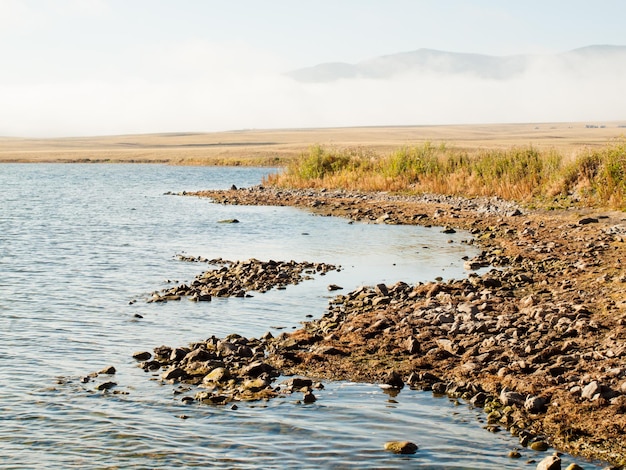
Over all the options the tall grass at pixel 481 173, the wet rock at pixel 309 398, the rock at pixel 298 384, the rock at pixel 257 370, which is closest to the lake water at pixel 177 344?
the wet rock at pixel 309 398

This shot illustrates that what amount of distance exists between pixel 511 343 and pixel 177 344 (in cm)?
598

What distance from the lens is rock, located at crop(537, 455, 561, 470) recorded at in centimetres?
838

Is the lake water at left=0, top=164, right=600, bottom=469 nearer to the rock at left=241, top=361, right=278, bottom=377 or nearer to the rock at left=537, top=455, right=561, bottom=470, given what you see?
the rock at left=537, top=455, right=561, bottom=470

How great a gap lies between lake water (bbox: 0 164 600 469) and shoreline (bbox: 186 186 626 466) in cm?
52

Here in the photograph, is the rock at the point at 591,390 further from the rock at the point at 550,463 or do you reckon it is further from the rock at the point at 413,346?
the rock at the point at 413,346

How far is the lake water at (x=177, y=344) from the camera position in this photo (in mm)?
9422

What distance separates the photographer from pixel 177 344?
1457 cm

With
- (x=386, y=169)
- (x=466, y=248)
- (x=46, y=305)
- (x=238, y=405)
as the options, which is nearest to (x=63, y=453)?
(x=238, y=405)

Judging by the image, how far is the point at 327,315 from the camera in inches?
651

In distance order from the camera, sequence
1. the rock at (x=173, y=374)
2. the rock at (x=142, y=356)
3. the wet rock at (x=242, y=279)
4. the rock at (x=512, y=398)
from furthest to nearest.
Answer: the wet rock at (x=242, y=279) → the rock at (x=142, y=356) → the rock at (x=173, y=374) → the rock at (x=512, y=398)

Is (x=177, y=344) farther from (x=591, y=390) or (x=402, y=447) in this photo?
(x=591, y=390)

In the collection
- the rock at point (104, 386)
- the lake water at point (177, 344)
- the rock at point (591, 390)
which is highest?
the rock at point (591, 390)

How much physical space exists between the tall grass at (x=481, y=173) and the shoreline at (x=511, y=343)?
9.92 m

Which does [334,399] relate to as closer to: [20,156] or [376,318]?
[376,318]
